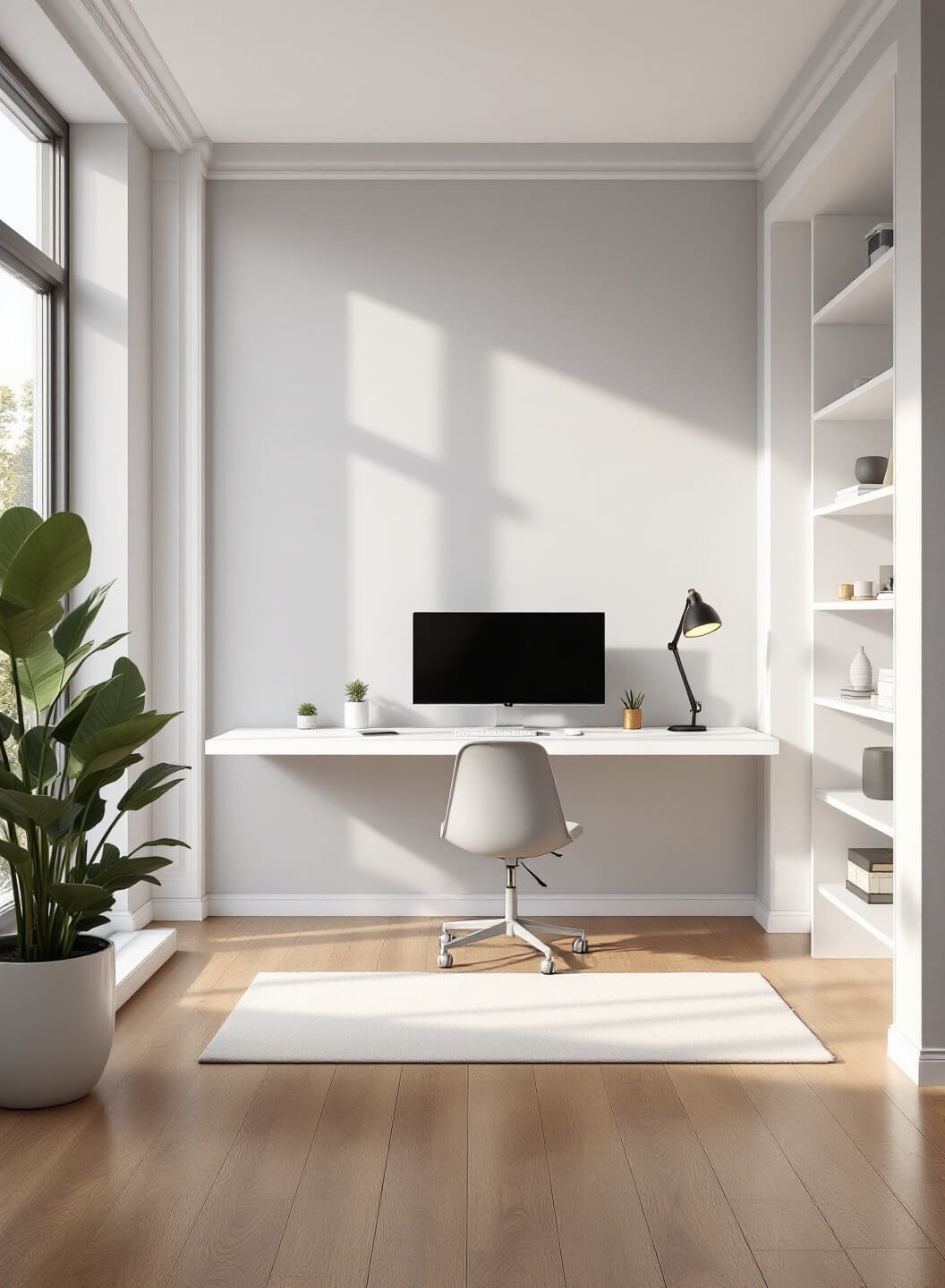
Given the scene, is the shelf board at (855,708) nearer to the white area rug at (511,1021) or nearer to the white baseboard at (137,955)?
the white area rug at (511,1021)

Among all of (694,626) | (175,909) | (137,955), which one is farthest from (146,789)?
(694,626)

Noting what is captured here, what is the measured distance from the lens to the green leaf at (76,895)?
101 inches

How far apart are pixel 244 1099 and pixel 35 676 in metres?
1.16

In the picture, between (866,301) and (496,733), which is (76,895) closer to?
(496,733)

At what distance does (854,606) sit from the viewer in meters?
3.78

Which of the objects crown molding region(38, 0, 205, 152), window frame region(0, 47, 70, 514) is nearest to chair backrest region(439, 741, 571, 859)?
window frame region(0, 47, 70, 514)

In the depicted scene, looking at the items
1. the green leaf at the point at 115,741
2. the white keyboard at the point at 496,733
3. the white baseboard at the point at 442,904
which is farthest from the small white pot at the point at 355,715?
the green leaf at the point at 115,741

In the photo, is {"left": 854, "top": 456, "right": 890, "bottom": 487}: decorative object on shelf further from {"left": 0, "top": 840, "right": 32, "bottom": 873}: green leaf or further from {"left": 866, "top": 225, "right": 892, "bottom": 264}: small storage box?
{"left": 0, "top": 840, "right": 32, "bottom": 873}: green leaf

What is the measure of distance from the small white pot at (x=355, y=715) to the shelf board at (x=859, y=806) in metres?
1.73

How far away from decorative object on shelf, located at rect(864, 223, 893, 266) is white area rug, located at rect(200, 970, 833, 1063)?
236 centimetres

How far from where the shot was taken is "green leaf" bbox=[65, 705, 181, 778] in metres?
2.56

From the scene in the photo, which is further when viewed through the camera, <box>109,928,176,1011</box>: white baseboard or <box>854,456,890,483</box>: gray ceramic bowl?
<box>854,456,890,483</box>: gray ceramic bowl

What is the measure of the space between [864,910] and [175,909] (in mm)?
2569

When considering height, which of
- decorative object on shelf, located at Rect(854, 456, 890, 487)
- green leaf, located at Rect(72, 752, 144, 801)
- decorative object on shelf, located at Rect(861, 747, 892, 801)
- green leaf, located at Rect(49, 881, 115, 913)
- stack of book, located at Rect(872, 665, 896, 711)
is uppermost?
decorative object on shelf, located at Rect(854, 456, 890, 487)
